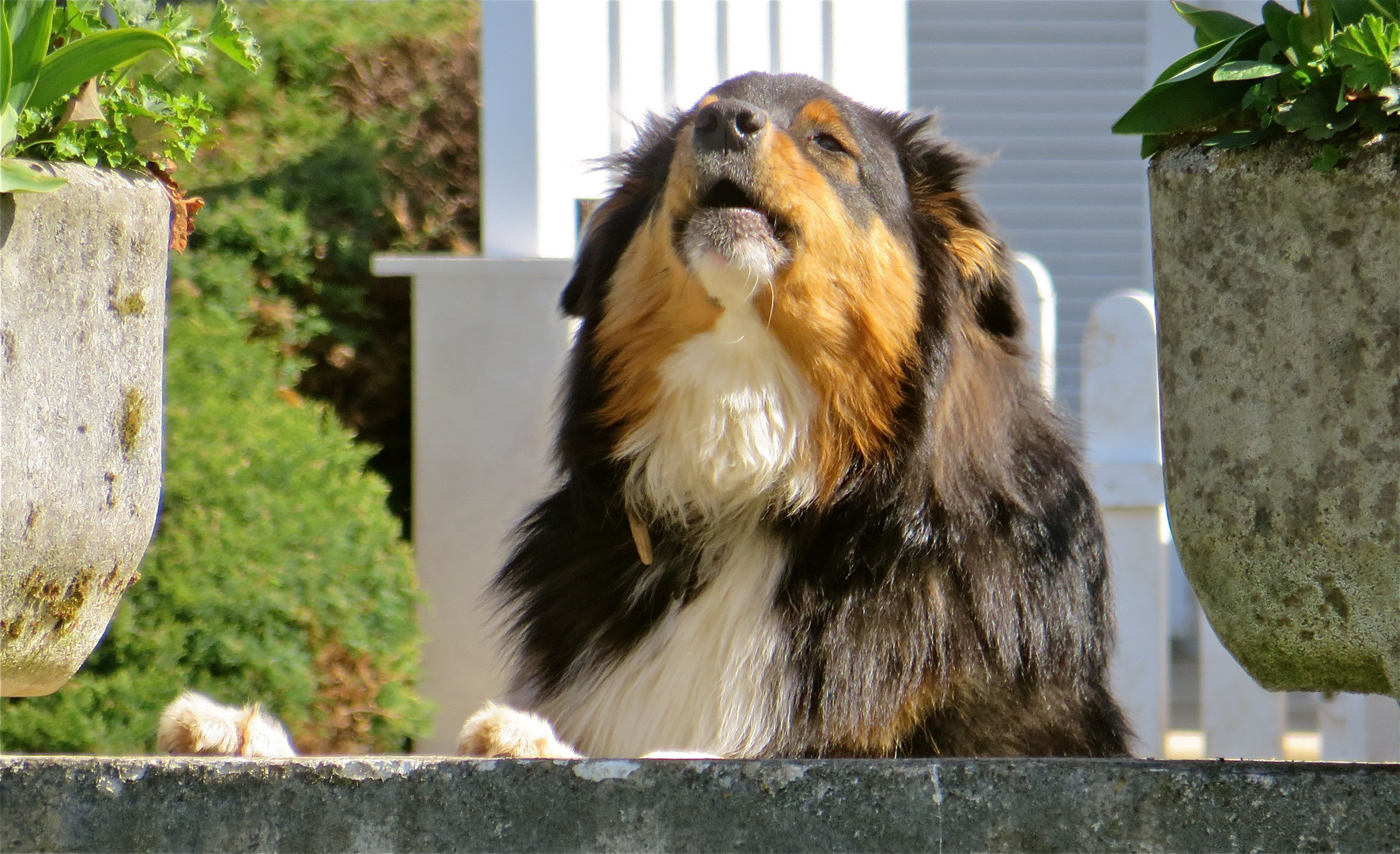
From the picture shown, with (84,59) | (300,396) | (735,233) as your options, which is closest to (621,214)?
(735,233)

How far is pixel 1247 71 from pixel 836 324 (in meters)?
1.05

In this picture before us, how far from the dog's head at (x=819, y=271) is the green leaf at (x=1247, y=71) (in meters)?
0.99

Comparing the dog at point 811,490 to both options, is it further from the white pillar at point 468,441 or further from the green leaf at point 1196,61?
the white pillar at point 468,441

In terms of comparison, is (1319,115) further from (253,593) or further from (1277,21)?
(253,593)

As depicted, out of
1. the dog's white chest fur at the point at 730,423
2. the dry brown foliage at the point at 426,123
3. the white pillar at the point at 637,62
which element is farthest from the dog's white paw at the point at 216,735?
the dry brown foliage at the point at 426,123

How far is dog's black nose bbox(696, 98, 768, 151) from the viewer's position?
240 centimetres

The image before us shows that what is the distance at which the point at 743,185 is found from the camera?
2436 millimetres

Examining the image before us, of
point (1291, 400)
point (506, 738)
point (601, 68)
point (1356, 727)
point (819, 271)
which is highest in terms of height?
point (601, 68)

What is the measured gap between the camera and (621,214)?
286cm

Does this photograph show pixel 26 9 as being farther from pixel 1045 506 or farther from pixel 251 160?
pixel 251 160

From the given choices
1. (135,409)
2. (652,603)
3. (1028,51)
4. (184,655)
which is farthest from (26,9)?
(1028,51)

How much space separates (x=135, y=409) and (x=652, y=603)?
1.12 m

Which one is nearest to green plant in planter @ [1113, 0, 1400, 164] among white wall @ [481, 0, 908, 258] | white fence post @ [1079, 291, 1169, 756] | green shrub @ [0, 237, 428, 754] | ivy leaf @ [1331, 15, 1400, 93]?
ivy leaf @ [1331, 15, 1400, 93]

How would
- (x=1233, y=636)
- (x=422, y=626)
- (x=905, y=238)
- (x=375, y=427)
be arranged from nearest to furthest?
1. (x=1233, y=636)
2. (x=905, y=238)
3. (x=422, y=626)
4. (x=375, y=427)
